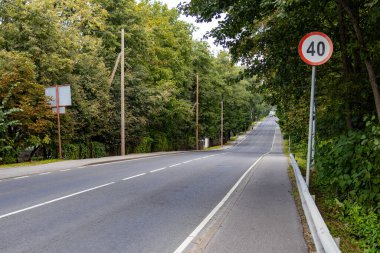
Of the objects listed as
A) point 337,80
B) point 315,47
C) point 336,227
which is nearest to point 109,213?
point 336,227

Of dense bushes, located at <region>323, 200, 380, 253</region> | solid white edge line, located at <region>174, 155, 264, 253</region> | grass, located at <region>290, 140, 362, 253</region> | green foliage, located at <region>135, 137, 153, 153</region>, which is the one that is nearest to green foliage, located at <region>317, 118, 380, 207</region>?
dense bushes, located at <region>323, 200, 380, 253</region>

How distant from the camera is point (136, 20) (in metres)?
35.3

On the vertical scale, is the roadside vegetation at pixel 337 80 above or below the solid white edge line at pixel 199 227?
above

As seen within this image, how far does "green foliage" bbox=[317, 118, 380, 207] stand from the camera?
20.7 ft

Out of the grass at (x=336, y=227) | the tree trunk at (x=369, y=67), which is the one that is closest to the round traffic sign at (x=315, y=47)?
the tree trunk at (x=369, y=67)

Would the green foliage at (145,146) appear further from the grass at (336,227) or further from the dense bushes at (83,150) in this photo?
the grass at (336,227)

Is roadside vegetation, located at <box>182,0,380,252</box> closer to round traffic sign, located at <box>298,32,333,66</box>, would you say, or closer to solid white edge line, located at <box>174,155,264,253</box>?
round traffic sign, located at <box>298,32,333,66</box>

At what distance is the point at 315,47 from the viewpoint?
718cm

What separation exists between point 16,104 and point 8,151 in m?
2.56

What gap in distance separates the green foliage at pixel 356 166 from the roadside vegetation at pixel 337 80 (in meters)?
0.02

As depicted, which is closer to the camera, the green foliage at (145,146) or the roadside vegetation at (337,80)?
the roadside vegetation at (337,80)

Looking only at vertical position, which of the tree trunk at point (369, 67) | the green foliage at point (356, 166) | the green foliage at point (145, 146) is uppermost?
the tree trunk at point (369, 67)

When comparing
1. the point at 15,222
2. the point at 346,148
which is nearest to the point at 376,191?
the point at 346,148

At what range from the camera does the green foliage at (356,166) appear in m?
6.32
